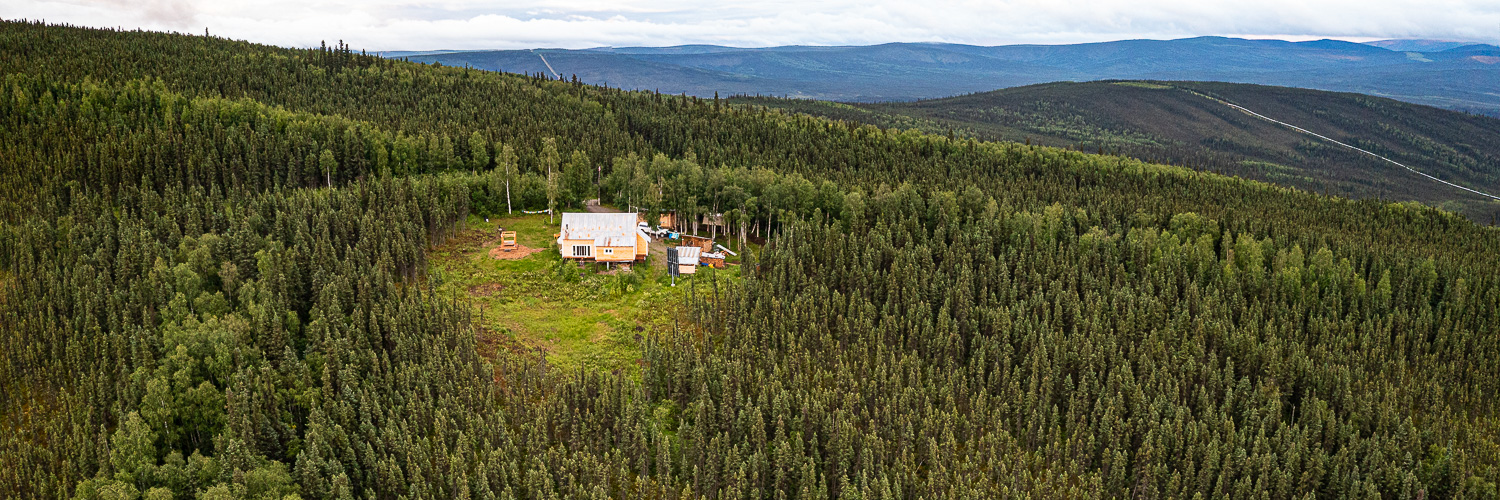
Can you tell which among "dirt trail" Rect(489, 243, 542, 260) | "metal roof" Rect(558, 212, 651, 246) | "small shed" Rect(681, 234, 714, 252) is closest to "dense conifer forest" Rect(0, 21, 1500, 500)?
"small shed" Rect(681, 234, 714, 252)

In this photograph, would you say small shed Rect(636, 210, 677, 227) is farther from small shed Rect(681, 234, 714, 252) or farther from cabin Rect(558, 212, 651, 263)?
cabin Rect(558, 212, 651, 263)

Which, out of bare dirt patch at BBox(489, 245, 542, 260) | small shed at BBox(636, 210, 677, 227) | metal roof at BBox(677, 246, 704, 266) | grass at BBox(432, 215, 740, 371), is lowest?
grass at BBox(432, 215, 740, 371)

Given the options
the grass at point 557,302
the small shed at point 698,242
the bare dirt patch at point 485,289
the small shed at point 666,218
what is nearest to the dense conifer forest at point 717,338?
the small shed at point 666,218

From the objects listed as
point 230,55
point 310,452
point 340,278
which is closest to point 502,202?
point 340,278

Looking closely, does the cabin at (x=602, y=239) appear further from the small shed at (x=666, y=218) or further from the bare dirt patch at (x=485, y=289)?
the small shed at (x=666, y=218)

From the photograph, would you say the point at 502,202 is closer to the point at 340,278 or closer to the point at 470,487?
the point at 340,278
